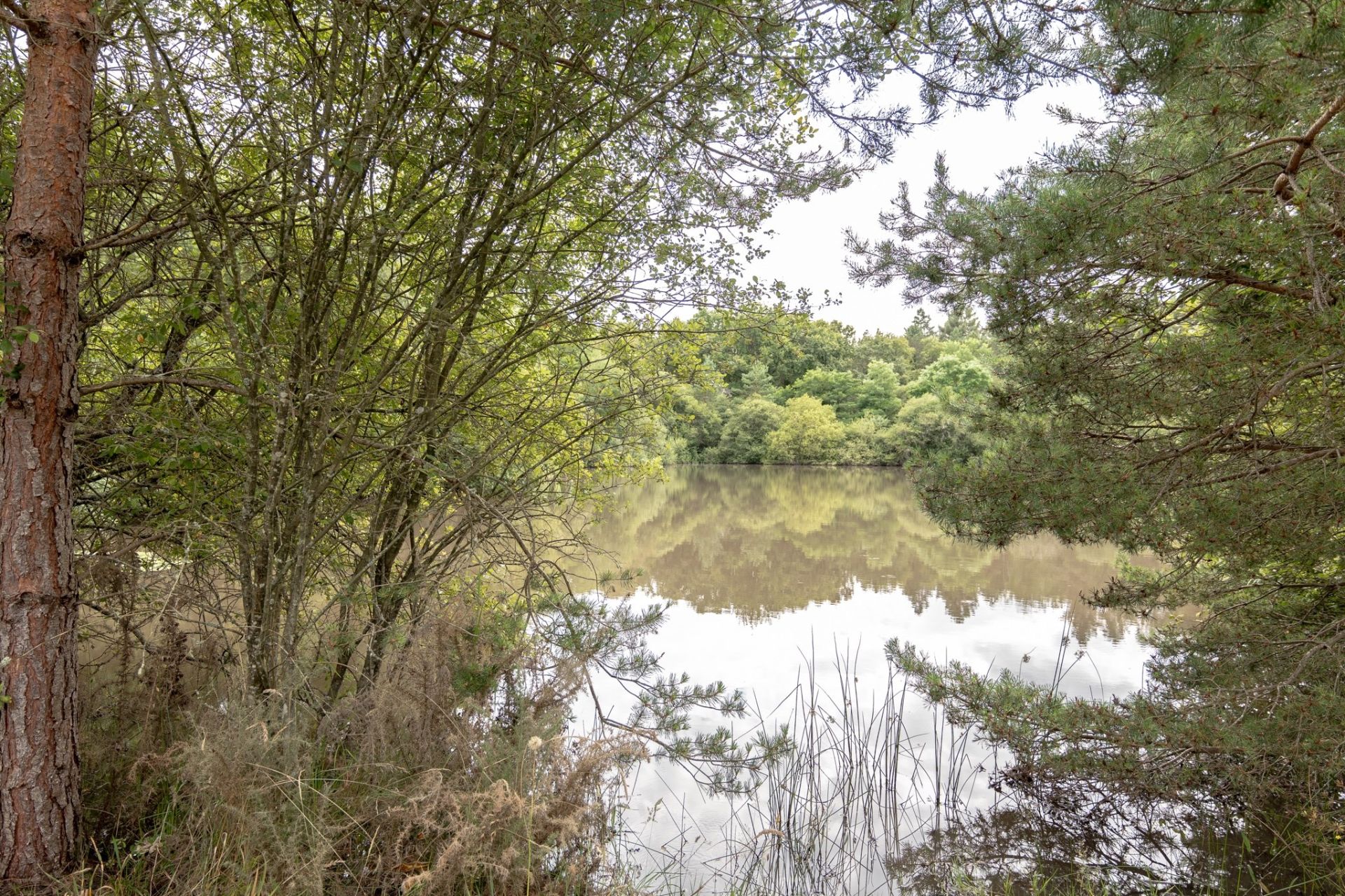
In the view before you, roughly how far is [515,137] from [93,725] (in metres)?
2.58

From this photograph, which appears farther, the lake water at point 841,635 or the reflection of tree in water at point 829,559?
the reflection of tree in water at point 829,559

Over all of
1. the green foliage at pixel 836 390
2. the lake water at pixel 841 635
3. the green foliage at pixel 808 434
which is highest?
the green foliage at pixel 836 390

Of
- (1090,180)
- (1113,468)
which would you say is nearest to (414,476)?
(1113,468)

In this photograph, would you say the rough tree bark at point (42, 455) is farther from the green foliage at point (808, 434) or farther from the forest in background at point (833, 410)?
the green foliage at point (808, 434)

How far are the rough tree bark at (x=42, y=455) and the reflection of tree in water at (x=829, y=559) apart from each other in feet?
12.4

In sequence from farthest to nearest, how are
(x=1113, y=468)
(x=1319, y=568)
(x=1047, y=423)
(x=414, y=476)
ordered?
(x=1319, y=568) < (x=1047, y=423) < (x=1113, y=468) < (x=414, y=476)

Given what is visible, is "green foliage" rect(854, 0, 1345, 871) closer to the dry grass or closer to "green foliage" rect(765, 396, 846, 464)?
the dry grass

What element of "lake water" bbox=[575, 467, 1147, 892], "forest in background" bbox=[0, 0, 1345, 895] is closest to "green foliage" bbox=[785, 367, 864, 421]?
"lake water" bbox=[575, 467, 1147, 892]

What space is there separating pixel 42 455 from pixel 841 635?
6.00 meters

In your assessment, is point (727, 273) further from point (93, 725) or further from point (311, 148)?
point (93, 725)

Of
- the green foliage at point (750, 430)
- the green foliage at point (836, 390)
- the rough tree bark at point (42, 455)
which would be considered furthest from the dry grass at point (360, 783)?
the green foliage at point (836, 390)

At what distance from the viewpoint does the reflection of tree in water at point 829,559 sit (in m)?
8.23

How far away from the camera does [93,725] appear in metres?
2.52

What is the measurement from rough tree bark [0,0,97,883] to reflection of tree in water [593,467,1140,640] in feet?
12.4
